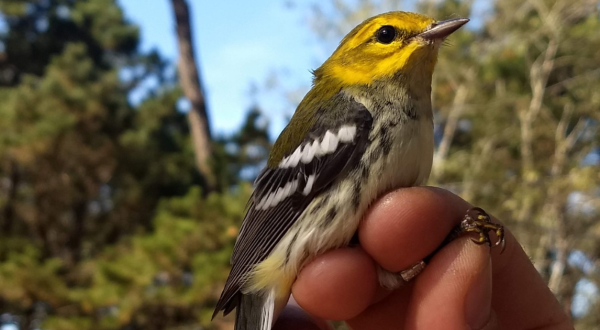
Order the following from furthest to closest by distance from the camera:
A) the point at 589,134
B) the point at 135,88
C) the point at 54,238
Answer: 1. the point at 135,88
2. the point at 54,238
3. the point at 589,134

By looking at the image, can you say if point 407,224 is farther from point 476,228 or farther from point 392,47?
point 392,47

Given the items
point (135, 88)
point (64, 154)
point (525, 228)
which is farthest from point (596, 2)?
point (135, 88)

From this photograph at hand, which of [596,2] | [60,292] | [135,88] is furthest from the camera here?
[135,88]

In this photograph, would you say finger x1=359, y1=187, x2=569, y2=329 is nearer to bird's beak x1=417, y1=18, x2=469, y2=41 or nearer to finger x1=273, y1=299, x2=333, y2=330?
finger x1=273, y1=299, x2=333, y2=330

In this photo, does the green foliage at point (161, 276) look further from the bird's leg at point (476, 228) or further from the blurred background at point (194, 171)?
the bird's leg at point (476, 228)

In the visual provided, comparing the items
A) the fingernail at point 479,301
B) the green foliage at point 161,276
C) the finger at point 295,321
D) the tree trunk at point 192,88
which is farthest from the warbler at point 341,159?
the tree trunk at point 192,88

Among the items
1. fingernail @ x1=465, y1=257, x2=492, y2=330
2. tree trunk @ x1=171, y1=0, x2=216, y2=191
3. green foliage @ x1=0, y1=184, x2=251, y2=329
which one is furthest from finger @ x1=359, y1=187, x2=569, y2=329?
tree trunk @ x1=171, y1=0, x2=216, y2=191

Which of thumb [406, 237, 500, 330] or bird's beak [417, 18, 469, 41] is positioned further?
bird's beak [417, 18, 469, 41]

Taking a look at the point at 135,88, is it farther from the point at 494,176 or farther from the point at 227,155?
the point at 494,176
